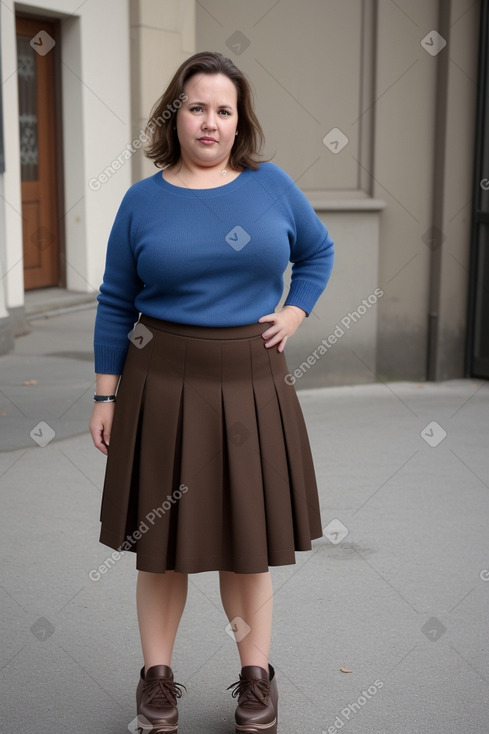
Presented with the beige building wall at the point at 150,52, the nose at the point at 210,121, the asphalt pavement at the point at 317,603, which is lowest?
the asphalt pavement at the point at 317,603

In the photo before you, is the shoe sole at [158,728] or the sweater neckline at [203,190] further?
the shoe sole at [158,728]

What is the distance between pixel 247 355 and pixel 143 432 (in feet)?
1.12

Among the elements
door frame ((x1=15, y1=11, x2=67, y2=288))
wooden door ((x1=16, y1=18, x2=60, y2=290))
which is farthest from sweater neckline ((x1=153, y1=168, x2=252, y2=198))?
door frame ((x1=15, y1=11, x2=67, y2=288))

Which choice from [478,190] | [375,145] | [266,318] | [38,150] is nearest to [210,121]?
[266,318]

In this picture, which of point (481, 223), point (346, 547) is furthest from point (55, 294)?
point (346, 547)

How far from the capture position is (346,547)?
4395 mm

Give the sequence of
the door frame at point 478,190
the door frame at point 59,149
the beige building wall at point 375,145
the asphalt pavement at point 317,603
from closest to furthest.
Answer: the asphalt pavement at point 317,603 → the beige building wall at point 375,145 → the door frame at point 478,190 → the door frame at point 59,149

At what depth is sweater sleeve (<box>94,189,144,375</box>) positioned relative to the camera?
2.80 meters

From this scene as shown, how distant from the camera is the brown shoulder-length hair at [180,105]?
273 cm

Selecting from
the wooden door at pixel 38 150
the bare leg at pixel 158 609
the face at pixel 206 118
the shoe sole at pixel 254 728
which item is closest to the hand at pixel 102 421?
the bare leg at pixel 158 609

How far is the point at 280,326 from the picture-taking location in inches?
112

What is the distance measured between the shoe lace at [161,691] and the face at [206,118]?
1.40 meters

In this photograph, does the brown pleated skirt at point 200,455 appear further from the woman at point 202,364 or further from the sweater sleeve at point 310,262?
the sweater sleeve at point 310,262

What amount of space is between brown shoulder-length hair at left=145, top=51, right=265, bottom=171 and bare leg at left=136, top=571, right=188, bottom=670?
1134 mm
